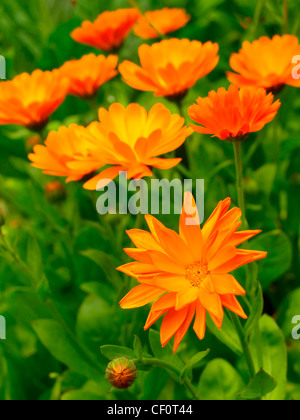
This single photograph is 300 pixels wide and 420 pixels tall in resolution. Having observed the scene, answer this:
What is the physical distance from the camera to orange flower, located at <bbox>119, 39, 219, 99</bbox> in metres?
0.73

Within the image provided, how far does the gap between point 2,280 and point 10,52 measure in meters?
0.67

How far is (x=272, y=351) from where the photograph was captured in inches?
31.4

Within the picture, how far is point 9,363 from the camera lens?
0.94 meters

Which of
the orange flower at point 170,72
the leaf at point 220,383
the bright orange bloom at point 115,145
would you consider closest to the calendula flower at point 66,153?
the bright orange bloom at point 115,145

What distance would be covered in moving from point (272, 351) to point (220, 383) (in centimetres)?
9

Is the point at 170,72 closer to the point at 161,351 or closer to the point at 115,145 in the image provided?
the point at 115,145

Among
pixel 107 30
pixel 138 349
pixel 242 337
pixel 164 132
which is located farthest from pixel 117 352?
pixel 107 30

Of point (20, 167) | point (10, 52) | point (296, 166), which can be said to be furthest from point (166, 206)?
point (10, 52)

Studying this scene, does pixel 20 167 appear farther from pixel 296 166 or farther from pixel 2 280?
pixel 296 166

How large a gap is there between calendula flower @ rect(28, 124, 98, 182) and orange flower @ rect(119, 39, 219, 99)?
0.11m

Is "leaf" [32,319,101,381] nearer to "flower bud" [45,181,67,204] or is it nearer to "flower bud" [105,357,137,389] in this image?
"flower bud" [45,181,67,204]

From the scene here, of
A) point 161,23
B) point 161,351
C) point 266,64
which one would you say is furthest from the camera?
point 161,23

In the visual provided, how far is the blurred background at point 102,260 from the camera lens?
0.82 meters

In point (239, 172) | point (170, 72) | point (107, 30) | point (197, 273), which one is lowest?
point (197, 273)
